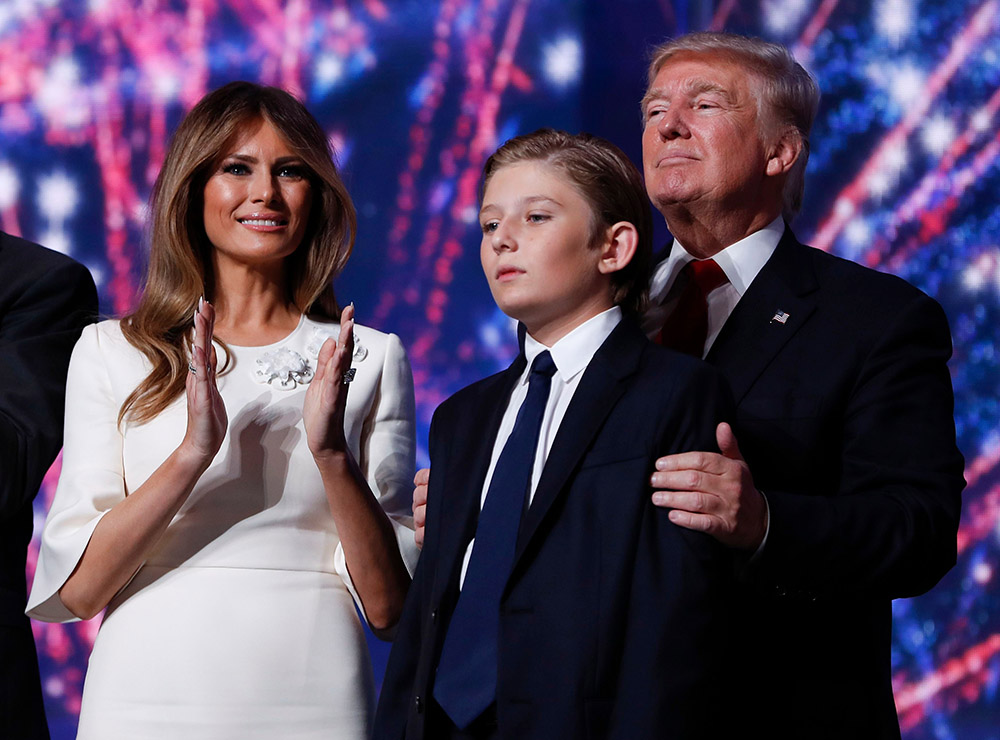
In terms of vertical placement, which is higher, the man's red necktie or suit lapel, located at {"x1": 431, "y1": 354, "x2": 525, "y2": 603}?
the man's red necktie

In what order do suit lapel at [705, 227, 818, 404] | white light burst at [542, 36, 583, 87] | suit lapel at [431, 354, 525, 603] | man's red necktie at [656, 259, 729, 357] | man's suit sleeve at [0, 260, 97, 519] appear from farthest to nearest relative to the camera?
white light burst at [542, 36, 583, 87] → man's suit sleeve at [0, 260, 97, 519] → man's red necktie at [656, 259, 729, 357] → suit lapel at [705, 227, 818, 404] → suit lapel at [431, 354, 525, 603]

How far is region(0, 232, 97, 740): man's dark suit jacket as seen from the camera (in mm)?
2082

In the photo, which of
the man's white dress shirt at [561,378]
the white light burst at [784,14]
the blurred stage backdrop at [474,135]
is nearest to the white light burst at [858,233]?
the blurred stage backdrop at [474,135]

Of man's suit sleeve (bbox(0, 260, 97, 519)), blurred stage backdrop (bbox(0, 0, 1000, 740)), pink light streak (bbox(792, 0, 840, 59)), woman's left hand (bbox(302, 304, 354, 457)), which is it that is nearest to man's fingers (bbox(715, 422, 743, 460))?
woman's left hand (bbox(302, 304, 354, 457))

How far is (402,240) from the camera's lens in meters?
4.06

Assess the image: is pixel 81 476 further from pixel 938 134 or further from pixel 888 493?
pixel 938 134

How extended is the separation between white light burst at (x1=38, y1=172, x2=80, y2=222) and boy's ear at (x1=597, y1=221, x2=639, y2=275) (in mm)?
2604

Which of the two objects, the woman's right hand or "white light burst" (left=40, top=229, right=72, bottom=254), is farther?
"white light burst" (left=40, top=229, right=72, bottom=254)

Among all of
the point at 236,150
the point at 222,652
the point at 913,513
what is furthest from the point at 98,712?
the point at 913,513

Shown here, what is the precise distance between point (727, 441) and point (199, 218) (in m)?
1.14

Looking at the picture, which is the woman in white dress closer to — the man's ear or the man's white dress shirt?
the man's white dress shirt

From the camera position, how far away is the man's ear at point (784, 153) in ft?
6.42

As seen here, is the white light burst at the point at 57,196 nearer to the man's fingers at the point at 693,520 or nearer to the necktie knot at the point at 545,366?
the necktie knot at the point at 545,366

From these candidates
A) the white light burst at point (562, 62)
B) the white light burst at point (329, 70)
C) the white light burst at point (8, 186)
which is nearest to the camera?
the white light burst at point (8, 186)
